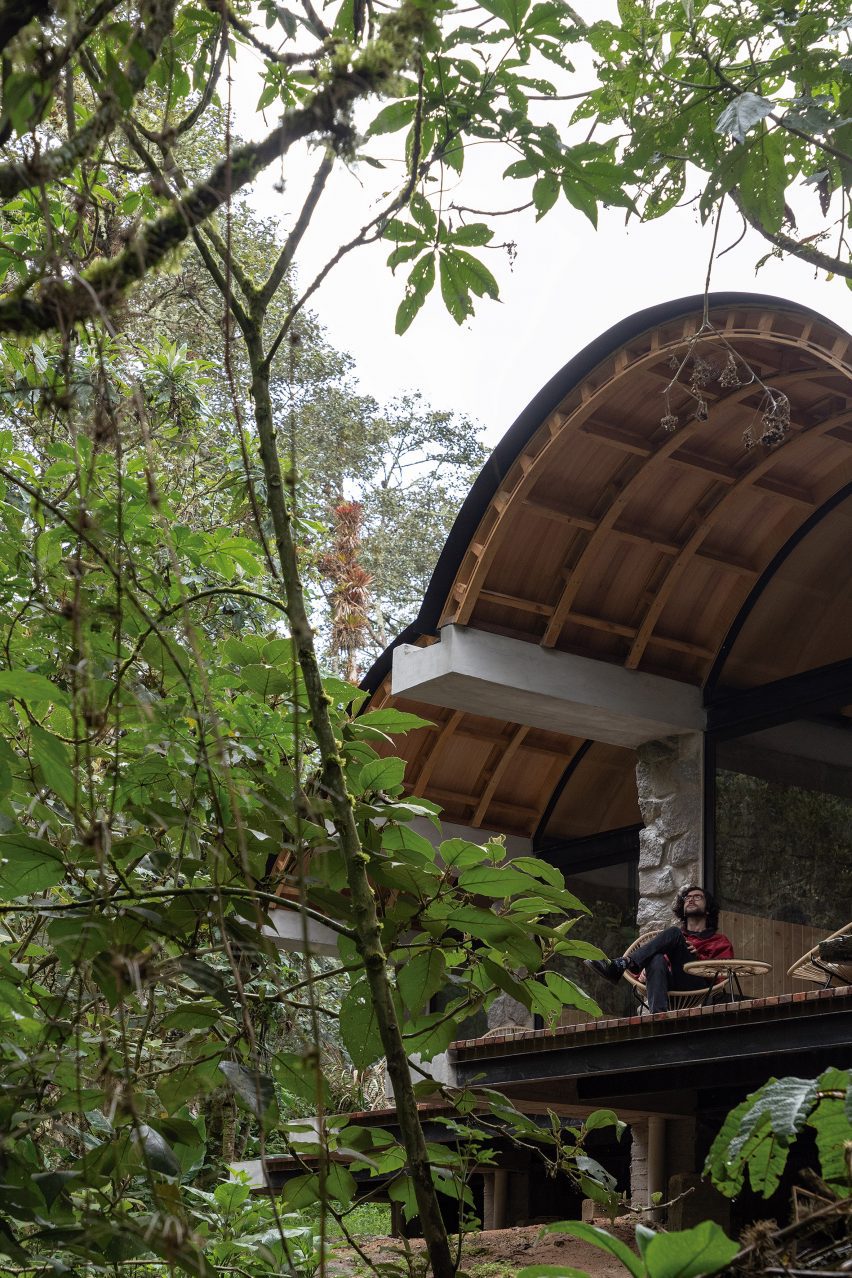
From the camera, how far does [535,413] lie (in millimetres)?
8258

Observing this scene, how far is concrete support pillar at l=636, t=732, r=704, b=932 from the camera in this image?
919cm

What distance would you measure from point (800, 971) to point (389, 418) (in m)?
23.0

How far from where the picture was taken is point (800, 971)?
7.30 meters

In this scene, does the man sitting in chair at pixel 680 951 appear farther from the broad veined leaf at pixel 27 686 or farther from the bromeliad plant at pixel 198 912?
the broad veined leaf at pixel 27 686

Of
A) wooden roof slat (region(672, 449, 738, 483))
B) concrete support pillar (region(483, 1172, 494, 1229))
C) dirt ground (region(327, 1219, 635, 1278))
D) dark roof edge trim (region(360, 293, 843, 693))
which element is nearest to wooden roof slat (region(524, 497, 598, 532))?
dark roof edge trim (region(360, 293, 843, 693))

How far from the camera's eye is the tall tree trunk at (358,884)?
1540 millimetres

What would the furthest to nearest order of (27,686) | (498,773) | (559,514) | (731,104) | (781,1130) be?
1. (498,773)
2. (559,514)
3. (731,104)
4. (27,686)
5. (781,1130)

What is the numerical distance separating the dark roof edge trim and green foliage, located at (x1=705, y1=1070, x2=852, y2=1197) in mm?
6116

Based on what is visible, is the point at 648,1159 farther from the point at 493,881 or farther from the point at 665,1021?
the point at 493,881

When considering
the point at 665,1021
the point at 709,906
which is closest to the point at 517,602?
the point at 709,906

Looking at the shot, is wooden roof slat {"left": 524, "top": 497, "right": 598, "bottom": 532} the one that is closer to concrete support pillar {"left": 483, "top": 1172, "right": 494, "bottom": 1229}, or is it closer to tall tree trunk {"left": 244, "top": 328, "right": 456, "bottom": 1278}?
concrete support pillar {"left": 483, "top": 1172, "right": 494, "bottom": 1229}

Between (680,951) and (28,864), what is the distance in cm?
694

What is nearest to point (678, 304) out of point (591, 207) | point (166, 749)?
point (591, 207)

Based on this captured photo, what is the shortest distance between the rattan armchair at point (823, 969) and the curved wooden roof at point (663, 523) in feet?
8.92
